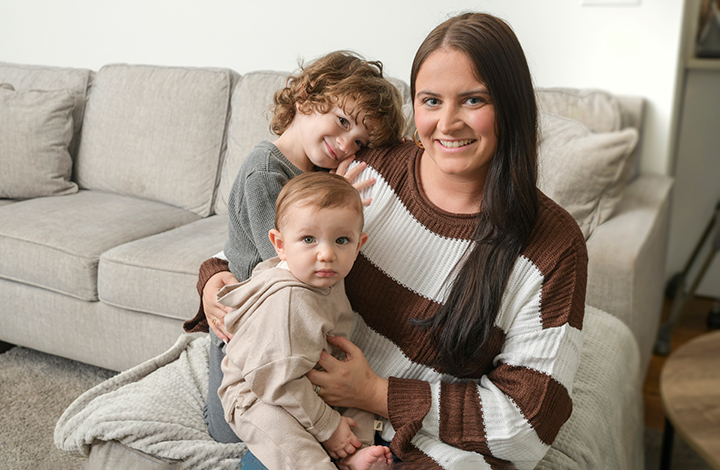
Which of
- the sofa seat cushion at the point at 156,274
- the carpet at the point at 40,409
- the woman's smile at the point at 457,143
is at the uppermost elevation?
the woman's smile at the point at 457,143

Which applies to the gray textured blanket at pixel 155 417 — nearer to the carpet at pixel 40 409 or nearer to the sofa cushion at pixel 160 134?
the carpet at pixel 40 409

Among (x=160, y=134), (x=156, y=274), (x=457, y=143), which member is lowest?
(x=156, y=274)

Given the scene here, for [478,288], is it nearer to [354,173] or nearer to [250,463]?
[354,173]

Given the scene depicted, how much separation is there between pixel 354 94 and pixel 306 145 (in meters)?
0.15

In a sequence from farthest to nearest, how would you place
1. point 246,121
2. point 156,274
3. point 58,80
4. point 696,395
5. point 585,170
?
1. point 58,80
2. point 246,121
3. point 156,274
4. point 585,170
5. point 696,395

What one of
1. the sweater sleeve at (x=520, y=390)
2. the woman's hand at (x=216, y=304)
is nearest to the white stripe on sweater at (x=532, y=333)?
the sweater sleeve at (x=520, y=390)

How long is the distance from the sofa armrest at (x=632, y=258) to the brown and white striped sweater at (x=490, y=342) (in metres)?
0.62

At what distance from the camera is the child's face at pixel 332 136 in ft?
3.94

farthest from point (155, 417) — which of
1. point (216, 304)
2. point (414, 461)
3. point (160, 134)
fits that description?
point (160, 134)

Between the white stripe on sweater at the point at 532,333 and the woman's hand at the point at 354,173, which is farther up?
the woman's hand at the point at 354,173

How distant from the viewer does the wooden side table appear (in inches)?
42.3

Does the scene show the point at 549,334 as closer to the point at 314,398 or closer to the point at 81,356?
the point at 314,398

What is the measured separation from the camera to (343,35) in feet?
8.63

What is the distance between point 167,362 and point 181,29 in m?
2.10
